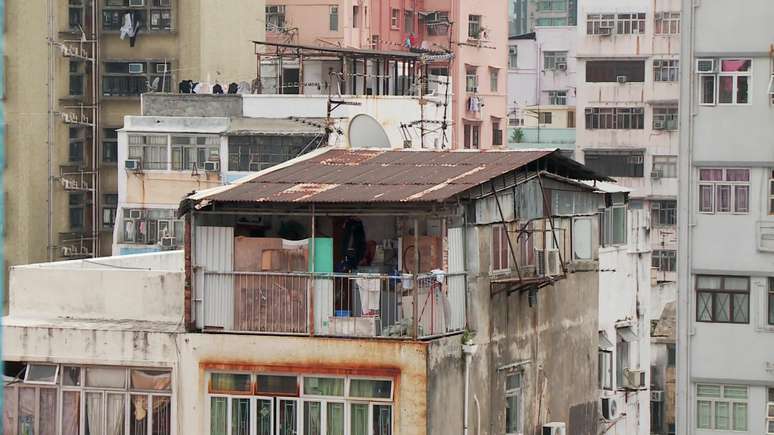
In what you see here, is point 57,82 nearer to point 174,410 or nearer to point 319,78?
point 319,78

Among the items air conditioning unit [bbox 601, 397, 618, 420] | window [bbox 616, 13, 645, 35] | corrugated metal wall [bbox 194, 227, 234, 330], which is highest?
window [bbox 616, 13, 645, 35]

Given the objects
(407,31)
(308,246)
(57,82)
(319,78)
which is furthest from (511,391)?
(407,31)

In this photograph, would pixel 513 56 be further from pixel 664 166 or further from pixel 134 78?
pixel 134 78

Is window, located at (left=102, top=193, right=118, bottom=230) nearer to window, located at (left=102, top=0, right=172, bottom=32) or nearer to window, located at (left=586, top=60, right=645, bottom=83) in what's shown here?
window, located at (left=102, top=0, right=172, bottom=32)

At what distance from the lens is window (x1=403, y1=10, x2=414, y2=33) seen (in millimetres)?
77512

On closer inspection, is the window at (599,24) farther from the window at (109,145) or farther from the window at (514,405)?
the window at (514,405)

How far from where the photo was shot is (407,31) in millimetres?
77750

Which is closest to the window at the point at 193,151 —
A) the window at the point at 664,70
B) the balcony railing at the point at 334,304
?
the window at the point at 664,70

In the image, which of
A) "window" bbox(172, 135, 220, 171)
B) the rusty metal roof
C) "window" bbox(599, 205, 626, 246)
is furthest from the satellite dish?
"window" bbox(172, 135, 220, 171)

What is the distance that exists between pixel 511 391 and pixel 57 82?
34.0 metres

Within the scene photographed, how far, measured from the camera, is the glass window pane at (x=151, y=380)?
27.8 m

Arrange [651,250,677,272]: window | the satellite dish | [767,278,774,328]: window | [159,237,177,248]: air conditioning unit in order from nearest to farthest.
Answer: [767,278,774,328]: window < the satellite dish < [159,237,177,248]: air conditioning unit < [651,250,677,272]: window

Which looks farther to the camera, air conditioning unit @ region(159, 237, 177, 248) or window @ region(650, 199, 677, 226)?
window @ region(650, 199, 677, 226)

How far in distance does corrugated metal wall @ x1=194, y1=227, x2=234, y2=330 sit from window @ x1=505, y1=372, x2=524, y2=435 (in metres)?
4.42
